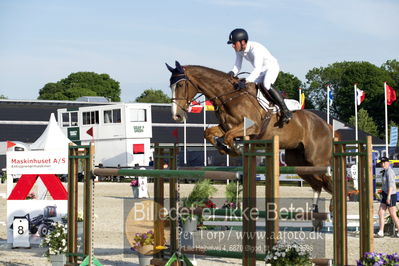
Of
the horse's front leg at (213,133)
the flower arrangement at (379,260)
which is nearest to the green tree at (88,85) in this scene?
the horse's front leg at (213,133)

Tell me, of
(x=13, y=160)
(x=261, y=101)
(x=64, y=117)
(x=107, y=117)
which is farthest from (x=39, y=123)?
(x=261, y=101)

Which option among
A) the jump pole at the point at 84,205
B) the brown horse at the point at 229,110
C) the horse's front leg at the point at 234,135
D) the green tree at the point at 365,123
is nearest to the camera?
the jump pole at the point at 84,205

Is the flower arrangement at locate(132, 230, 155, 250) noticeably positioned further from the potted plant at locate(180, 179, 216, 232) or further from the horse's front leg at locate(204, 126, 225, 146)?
the horse's front leg at locate(204, 126, 225, 146)

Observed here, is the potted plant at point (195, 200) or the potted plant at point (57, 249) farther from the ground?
the potted plant at point (195, 200)

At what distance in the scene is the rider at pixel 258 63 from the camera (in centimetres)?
721

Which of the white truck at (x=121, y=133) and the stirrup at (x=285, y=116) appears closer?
the stirrup at (x=285, y=116)

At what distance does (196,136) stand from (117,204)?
29814 mm

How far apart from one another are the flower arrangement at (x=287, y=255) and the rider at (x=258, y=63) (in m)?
2.93

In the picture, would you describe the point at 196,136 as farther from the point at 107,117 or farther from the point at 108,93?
the point at 108,93

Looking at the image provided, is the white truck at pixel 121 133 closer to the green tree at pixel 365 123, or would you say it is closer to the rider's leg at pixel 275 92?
the green tree at pixel 365 123

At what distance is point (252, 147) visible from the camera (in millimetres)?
4984

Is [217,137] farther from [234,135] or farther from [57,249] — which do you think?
[57,249]

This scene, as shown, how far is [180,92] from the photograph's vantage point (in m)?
7.25

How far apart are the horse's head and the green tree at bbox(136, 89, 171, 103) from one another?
76903 mm
